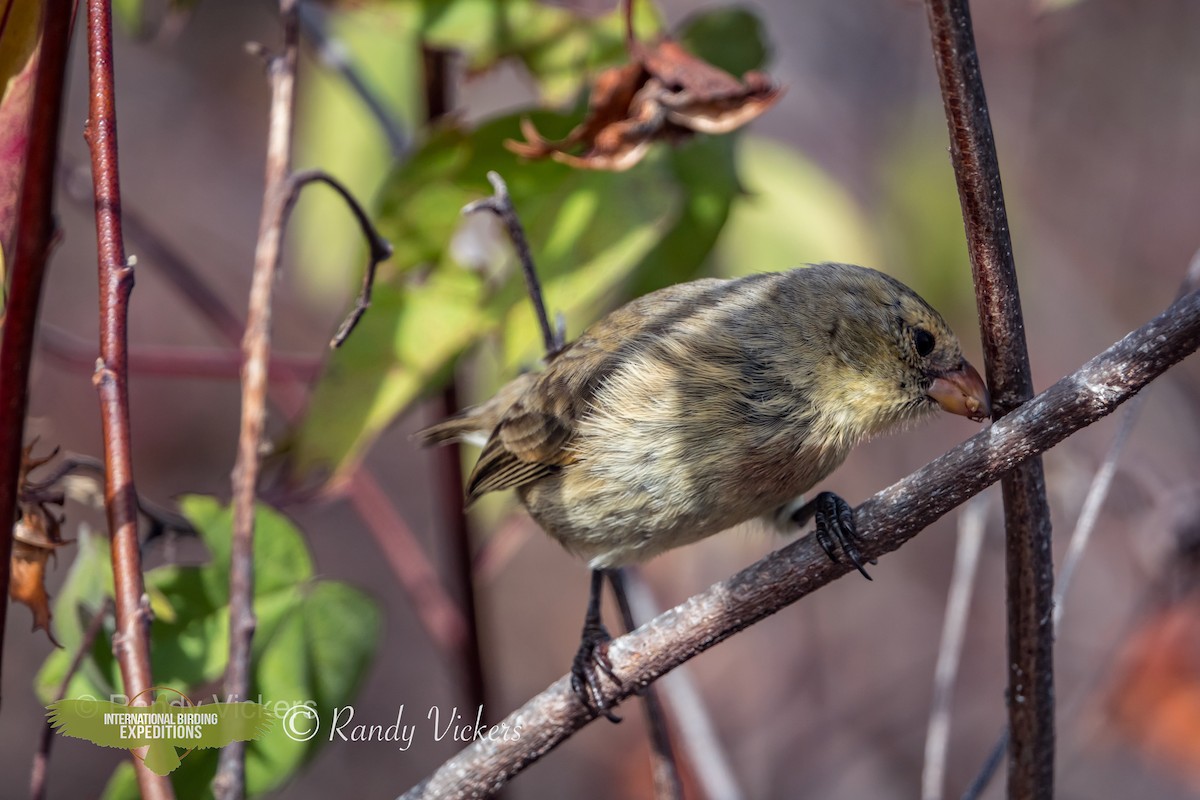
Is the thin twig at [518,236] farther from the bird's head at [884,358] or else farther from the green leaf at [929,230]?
the green leaf at [929,230]

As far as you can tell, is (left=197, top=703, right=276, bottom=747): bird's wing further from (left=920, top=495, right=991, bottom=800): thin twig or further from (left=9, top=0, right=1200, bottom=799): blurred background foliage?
(left=920, top=495, right=991, bottom=800): thin twig

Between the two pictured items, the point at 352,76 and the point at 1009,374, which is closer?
the point at 1009,374

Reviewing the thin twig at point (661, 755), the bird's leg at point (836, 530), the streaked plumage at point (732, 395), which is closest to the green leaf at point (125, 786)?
the thin twig at point (661, 755)

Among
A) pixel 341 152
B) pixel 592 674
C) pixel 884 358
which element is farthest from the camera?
pixel 341 152

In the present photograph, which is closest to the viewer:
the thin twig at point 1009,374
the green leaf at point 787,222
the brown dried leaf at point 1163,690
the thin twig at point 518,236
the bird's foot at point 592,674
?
the thin twig at point 1009,374

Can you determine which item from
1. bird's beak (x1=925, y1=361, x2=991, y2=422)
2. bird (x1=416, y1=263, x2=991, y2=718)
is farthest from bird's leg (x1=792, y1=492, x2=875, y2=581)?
bird's beak (x1=925, y1=361, x2=991, y2=422)

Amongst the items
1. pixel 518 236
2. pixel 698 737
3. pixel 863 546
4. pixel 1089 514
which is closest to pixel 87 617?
pixel 518 236

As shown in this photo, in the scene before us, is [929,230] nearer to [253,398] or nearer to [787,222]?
[787,222]
